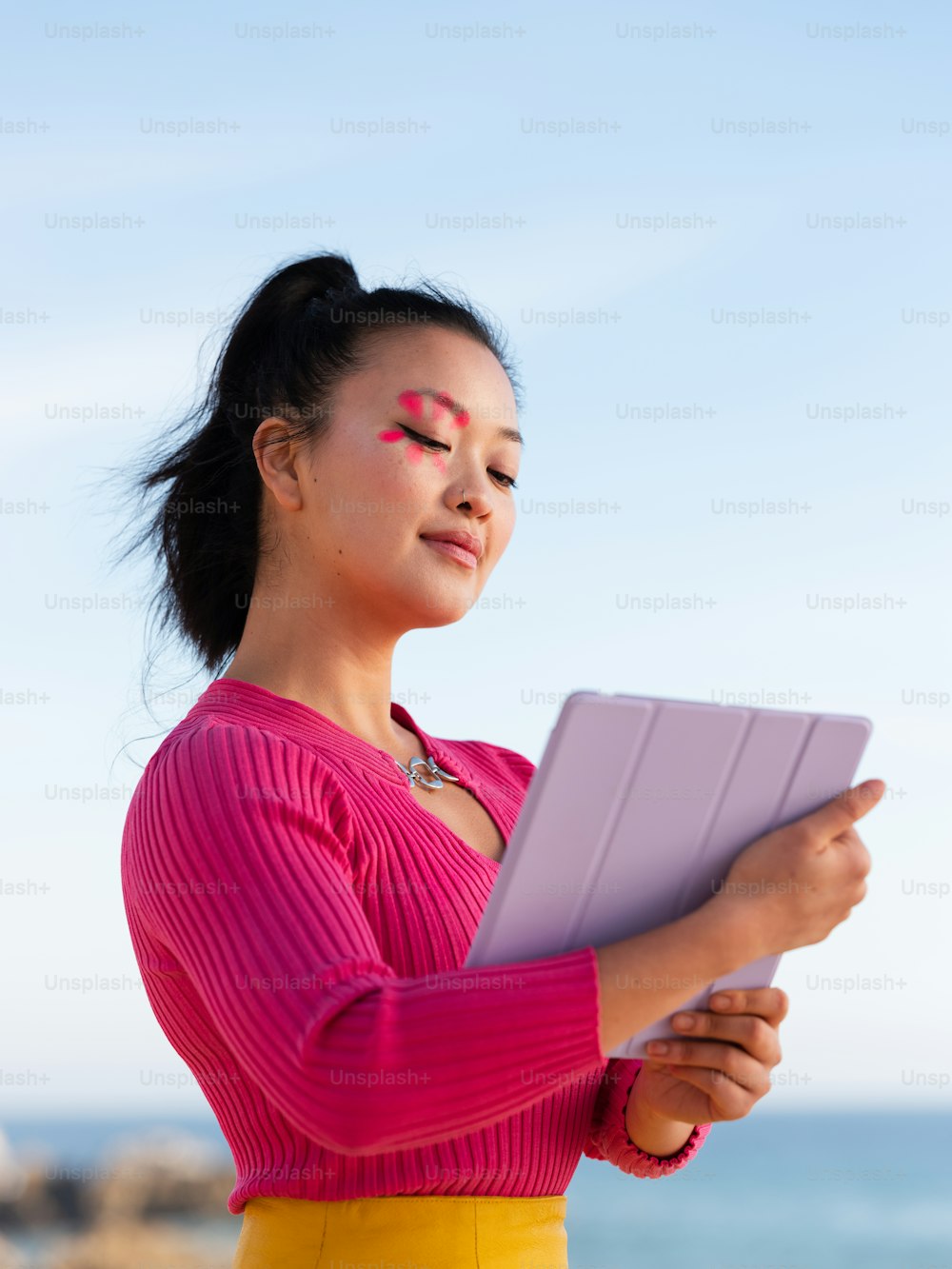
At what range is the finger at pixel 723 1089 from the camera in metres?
1.56

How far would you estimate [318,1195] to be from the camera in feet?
5.34

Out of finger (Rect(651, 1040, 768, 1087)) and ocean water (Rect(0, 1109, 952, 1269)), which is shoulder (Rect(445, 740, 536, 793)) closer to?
finger (Rect(651, 1040, 768, 1087))

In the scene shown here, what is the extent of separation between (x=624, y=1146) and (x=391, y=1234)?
0.40m

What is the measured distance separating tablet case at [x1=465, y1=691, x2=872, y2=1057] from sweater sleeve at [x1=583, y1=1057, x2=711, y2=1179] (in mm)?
509

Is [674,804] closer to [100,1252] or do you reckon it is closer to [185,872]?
[185,872]

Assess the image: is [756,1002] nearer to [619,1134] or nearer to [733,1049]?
[733,1049]

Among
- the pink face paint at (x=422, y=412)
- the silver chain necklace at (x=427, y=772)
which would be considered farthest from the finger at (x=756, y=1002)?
the pink face paint at (x=422, y=412)

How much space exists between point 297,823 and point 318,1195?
0.44 metres

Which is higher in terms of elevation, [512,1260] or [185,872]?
[185,872]

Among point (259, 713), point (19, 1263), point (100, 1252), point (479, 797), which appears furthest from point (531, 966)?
point (100, 1252)

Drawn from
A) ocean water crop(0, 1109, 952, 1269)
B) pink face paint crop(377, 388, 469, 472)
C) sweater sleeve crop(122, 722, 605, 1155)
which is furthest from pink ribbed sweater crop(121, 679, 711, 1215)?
ocean water crop(0, 1109, 952, 1269)

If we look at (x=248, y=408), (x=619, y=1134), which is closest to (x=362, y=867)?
(x=619, y=1134)

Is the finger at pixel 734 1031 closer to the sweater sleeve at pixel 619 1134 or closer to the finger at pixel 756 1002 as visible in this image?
the finger at pixel 756 1002

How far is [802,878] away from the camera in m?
1.39
